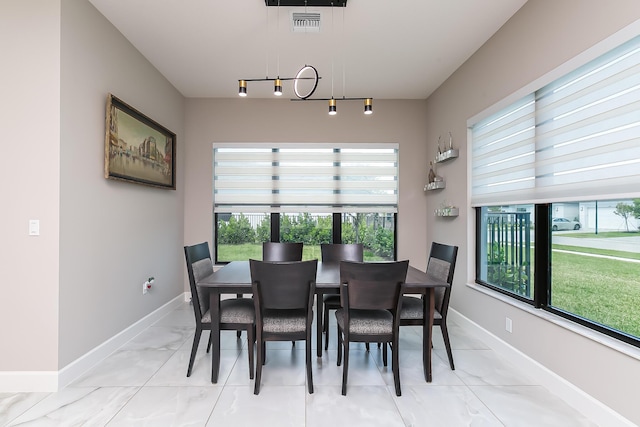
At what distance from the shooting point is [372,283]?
2189 mm

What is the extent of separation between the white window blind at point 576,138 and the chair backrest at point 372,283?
127 centimetres

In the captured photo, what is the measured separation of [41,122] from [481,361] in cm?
387

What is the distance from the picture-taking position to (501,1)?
2.53 meters

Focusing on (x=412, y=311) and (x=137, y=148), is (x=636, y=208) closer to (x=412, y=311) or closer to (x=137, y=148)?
(x=412, y=311)

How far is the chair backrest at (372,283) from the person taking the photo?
2172 mm

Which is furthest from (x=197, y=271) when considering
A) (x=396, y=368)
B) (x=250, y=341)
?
(x=396, y=368)

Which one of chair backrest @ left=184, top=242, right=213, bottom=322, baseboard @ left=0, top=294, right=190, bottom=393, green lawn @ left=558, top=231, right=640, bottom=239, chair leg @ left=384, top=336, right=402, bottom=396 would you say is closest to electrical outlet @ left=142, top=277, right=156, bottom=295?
baseboard @ left=0, top=294, right=190, bottom=393

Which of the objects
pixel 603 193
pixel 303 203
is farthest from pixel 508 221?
pixel 303 203

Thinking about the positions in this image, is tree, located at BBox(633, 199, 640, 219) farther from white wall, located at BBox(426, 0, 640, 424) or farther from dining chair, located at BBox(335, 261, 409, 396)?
dining chair, located at BBox(335, 261, 409, 396)

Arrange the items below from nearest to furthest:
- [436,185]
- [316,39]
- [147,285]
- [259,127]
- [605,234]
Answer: [605,234]
[316,39]
[147,285]
[436,185]
[259,127]

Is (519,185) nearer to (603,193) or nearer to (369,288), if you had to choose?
(603,193)

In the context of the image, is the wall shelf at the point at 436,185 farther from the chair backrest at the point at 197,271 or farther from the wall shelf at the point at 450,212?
the chair backrest at the point at 197,271

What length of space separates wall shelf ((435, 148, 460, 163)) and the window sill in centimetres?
154

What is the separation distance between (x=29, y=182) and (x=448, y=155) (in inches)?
151
